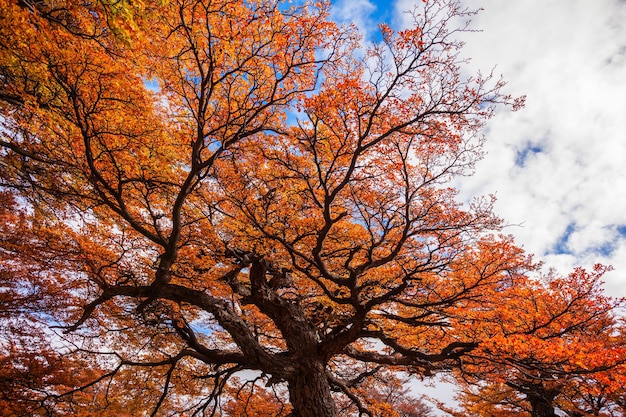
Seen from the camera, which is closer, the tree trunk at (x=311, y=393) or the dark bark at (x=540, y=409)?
the tree trunk at (x=311, y=393)

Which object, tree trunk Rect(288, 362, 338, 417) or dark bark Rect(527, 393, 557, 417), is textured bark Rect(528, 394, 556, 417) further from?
tree trunk Rect(288, 362, 338, 417)

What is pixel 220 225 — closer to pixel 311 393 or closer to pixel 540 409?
pixel 311 393

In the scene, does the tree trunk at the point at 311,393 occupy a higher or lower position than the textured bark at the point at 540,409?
higher

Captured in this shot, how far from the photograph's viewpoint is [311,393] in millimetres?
6984

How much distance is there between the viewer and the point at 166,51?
5773mm

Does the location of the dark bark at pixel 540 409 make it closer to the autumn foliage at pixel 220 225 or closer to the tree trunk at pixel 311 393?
the autumn foliage at pixel 220 225

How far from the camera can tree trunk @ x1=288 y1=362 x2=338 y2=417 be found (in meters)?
6.84

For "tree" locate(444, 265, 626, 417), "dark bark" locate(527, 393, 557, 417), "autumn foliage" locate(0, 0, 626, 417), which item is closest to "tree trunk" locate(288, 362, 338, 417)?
"autumn foliage" locate(0, 0, 626, 417)

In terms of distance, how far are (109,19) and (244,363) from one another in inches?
283

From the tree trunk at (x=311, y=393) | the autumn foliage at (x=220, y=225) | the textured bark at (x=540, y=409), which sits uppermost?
the autumn foliage at (x=220, y=225)

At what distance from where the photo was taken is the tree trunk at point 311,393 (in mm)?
6844

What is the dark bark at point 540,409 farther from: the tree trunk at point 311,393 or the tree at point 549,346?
the tree trunk at point 311,393

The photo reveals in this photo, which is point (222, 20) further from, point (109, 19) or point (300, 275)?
point (300, 275)

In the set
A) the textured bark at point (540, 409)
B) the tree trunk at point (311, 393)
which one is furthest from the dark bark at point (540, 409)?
the tree trunk at point (311, 393)
